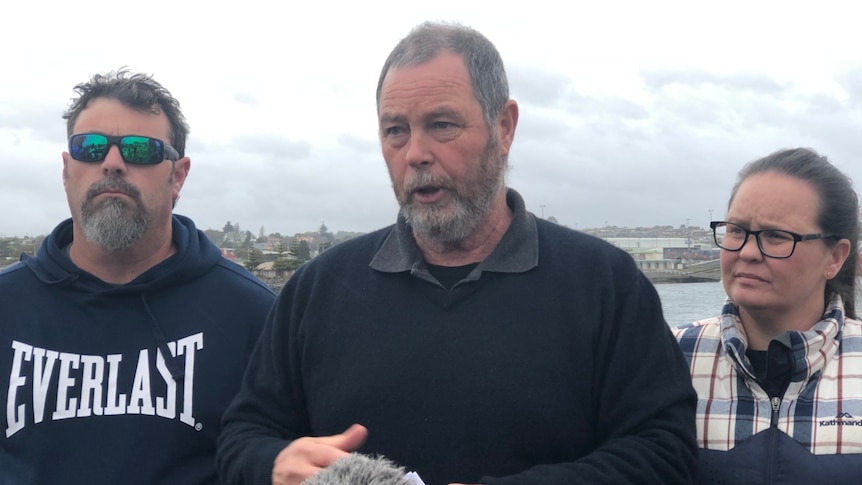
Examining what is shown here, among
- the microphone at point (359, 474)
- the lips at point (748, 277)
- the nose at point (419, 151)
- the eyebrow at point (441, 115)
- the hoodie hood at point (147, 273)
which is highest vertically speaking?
the eyebrow at point (441, 115)

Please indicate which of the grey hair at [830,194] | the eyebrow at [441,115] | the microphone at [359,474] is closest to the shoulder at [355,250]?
the eyebrow at [441,115]

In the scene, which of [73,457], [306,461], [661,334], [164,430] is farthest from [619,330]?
[73,457]

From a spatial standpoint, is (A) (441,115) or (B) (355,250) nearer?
(A) (441,115)

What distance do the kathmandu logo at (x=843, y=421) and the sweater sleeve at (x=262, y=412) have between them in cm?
207

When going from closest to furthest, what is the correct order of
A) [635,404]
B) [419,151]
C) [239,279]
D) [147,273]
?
[635,404] → [419,151] → [147,273] → [239,279]

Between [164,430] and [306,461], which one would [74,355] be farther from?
[306,461]

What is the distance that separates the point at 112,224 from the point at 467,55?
2.04 m

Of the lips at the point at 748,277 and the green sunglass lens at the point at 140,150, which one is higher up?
the green sunglass lens at the point at 140,150

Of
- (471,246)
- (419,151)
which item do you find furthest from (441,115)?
(471,246)

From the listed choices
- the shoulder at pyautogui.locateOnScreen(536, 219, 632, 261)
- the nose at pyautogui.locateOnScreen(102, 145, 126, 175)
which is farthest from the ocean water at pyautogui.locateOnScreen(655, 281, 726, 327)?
the nose at pyautogui.locateOnScreen(102, 145, 126, 175)

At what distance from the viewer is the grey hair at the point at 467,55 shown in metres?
3.14

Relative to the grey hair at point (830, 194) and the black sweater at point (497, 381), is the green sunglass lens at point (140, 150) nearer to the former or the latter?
the black sweater at point (497, 381)

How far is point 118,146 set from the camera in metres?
4.15

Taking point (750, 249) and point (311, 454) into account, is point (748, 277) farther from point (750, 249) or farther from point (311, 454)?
point (311, 454)
